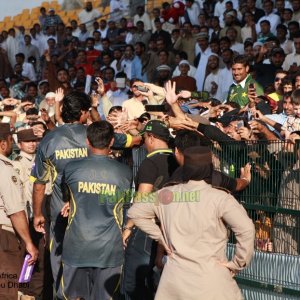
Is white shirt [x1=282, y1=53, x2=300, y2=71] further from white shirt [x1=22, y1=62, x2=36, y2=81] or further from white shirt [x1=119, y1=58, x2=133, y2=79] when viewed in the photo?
white shirt [x1=22, y1=62, x2=36, y2=81]

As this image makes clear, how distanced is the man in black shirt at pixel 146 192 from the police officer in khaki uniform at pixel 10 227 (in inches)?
36.9

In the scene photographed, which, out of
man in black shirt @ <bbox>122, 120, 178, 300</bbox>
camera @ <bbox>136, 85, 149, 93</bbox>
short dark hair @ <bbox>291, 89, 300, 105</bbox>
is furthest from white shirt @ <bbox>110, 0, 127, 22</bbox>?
man in black shirt @ <bbox>122, 120, 178, 300</bbox>

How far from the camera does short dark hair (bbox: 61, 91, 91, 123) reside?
10000 millimetres

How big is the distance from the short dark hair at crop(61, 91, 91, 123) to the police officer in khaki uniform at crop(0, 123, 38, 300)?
0.62 m

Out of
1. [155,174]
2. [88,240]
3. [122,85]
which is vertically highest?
[122,85]

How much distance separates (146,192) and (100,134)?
0.70 metres

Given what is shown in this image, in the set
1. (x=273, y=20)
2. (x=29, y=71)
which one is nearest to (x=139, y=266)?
(x=273, y=20)

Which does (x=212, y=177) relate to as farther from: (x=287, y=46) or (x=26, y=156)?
(x=287, y=46)

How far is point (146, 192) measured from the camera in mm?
9336

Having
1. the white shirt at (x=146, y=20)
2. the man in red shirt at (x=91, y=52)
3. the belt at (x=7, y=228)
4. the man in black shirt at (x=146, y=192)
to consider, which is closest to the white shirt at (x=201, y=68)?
the man in red shirt at (x=91, y=52)

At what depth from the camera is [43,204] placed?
11.2 metres

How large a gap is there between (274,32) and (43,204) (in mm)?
8916

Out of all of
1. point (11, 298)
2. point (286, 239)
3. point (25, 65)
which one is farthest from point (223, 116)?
point (25, 65)

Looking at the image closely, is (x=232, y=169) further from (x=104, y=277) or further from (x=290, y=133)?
(x=104, y=277)
